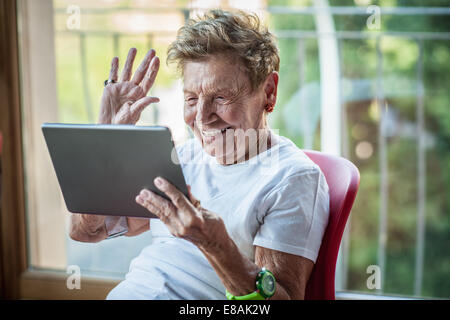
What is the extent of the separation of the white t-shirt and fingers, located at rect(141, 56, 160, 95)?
27 cm

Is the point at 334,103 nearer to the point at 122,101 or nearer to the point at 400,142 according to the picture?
the point at 400,142

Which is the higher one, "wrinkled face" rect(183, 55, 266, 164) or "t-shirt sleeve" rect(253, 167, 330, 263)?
"wrinkled face" rect(183, 55, 266, 164)

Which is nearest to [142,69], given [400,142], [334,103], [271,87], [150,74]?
[150,74]

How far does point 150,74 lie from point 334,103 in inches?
43.9

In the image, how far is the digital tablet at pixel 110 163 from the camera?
3.33 feet

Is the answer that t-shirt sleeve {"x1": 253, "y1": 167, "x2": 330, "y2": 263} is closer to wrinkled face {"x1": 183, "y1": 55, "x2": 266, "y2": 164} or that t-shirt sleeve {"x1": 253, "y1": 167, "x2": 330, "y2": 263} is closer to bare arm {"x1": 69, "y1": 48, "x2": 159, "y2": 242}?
wrinkled face {"x1": 183, "y1": 55, "x2": 266, "y2": 164}

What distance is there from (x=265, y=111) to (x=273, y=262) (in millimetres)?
404

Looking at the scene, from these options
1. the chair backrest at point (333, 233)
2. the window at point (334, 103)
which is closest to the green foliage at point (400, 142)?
the window at point (334, 103)

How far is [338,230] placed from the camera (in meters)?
1.18

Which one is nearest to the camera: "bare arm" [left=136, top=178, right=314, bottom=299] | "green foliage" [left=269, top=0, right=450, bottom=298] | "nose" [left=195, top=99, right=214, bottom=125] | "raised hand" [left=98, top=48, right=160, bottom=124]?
"bare arm" [left=136, top=178, right=314, bottom=299]

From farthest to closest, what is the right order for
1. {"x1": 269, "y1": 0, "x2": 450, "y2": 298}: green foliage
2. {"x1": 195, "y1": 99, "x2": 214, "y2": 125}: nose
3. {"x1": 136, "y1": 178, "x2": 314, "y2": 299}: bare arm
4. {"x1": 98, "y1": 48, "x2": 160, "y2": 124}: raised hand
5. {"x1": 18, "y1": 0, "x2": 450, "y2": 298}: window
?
{"x1": 269, "y1": 0, "x2": 450, "y2": 298}: green foliage
{"x1": 18, "y1": 0, "x2": 450, "y2": 298}: window
{"x1": 98, "y1": 48, "x2": 160, "y2": 124}: raised hand
{"x1": 195, "y1": 99, "x2": 214, "y2": 125}: nose
{"x1": 136, "y1": 178, "x2": 314, "y2": 299}: bare arm

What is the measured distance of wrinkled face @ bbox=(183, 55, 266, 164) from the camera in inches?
48.0

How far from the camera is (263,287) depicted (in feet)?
3.49

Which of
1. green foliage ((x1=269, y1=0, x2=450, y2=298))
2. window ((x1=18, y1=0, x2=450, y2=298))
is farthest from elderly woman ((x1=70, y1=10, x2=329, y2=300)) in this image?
green foliage ((x1=269, y1=0, x2=450, y2=298))
